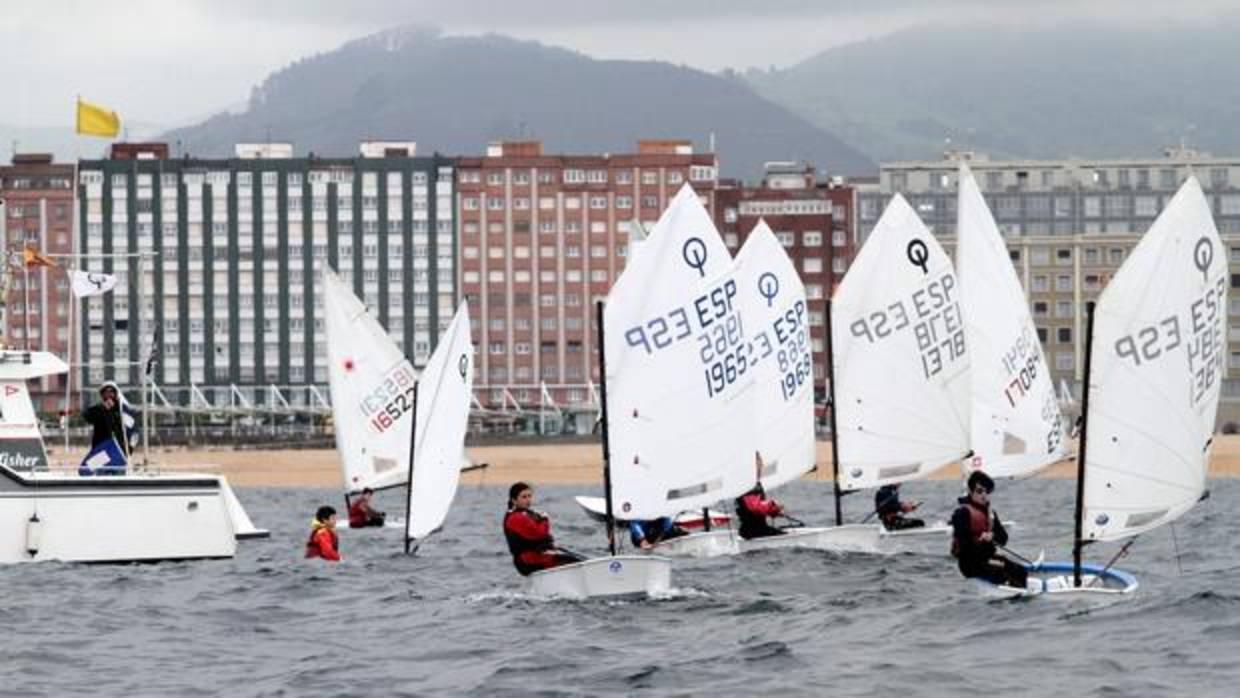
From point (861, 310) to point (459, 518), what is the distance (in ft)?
77.3

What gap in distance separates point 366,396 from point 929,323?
19.6 meters

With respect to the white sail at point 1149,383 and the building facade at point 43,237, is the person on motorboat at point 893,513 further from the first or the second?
the building facade at point 43,237

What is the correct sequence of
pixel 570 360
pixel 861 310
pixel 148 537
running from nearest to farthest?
pixel 148 537
pixel 861 310
pixel 570 360

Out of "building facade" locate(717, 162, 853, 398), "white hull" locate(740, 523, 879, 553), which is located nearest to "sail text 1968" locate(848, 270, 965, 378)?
"white hull" locate(740, 523, 879, 553)

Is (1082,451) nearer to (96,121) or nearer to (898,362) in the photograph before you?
(898,362)

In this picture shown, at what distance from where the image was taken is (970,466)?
53406 millimetres

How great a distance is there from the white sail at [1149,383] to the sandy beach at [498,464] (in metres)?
73.0

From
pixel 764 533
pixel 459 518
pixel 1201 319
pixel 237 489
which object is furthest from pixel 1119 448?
pixel 237 489

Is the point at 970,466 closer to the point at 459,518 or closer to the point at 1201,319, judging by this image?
the point at 1201,319

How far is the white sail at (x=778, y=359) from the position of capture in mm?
53312

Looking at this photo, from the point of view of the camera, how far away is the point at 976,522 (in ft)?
117

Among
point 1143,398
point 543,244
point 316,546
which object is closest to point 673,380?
point 1143,398

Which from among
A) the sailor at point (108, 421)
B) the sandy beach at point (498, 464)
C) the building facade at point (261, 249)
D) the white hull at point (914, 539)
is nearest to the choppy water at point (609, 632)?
the white hull at point (914, 539)

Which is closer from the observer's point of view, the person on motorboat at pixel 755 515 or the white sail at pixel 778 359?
the person on motorboat at pixel 755 515
